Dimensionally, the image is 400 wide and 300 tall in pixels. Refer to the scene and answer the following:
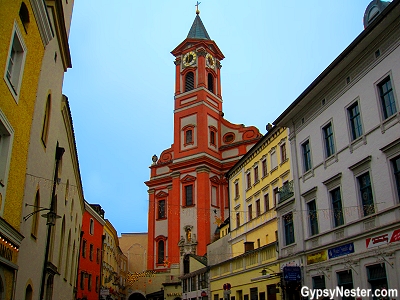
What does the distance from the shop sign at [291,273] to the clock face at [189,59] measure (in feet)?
147

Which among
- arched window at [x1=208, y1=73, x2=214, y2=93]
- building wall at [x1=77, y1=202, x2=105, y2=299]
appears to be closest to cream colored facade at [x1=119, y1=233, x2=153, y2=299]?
building wall at [x1=77, y1=202, x2=105, y2=299]

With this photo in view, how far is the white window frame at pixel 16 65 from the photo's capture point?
12.0 m

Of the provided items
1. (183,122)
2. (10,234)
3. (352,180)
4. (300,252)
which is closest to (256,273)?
(300,252)

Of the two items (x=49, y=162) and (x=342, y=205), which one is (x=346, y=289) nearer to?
(x=342, y=205)

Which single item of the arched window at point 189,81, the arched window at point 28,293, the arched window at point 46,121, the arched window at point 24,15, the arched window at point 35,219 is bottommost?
the arched window at point 28,293

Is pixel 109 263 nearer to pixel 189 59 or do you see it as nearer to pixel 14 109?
pixel 189 59

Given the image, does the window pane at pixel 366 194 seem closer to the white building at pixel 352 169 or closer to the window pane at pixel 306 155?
the white building at pixel 352 169

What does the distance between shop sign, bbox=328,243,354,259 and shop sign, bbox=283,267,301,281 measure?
96.2 inches

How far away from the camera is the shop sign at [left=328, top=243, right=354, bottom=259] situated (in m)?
17.2

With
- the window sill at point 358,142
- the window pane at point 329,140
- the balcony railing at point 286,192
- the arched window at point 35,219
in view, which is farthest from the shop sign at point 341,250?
the arched window at point 35,219

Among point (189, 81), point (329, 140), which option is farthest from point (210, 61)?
point (329, 140)

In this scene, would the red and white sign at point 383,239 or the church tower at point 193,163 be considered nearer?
the red and white sign at point 383,239

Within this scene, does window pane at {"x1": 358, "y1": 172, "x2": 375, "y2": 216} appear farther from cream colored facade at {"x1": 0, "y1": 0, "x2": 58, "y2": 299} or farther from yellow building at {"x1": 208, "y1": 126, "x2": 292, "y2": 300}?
cream colored facade at {"x1": 0, "y1": 0, "x2": 58, "y2": 299}

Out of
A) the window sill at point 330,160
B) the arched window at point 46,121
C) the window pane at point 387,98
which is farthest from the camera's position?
the window sill at point 330,160
